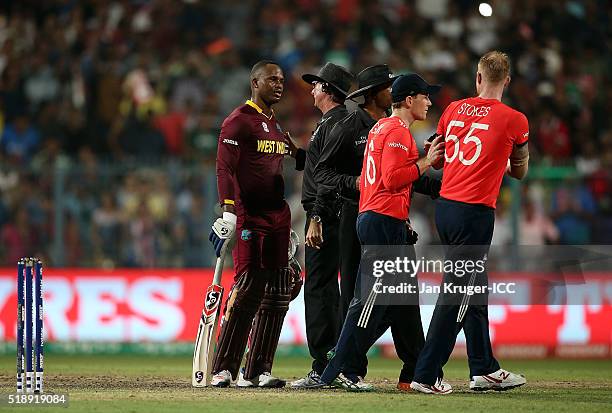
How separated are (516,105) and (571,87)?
1.18 m

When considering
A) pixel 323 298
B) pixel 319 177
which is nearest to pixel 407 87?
pixel 319 177

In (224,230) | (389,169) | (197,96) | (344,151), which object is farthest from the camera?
(197,96)

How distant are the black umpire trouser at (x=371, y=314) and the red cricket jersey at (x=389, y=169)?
11 centimetres

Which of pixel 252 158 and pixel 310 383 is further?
pixel 252 158

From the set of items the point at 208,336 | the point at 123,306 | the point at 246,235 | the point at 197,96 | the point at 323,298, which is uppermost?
the point at 197,96

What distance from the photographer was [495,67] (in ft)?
32.3

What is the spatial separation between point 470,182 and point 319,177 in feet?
4.69

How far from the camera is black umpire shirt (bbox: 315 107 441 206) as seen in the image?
34.4 feet

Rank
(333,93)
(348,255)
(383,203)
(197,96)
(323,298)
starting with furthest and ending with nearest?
1. (197,96)
2. (333,93)
3. (323,298)
4. (348,255)
5. (383,203)

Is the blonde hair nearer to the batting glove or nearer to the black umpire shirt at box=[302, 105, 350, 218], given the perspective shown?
the black umpire shirt at box=[302, 105, 350, 218]

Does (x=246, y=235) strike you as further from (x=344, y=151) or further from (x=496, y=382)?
(x=496, y=382)

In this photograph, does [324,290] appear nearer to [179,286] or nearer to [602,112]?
[179,286]

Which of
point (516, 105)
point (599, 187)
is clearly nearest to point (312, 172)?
point (599, 187)
